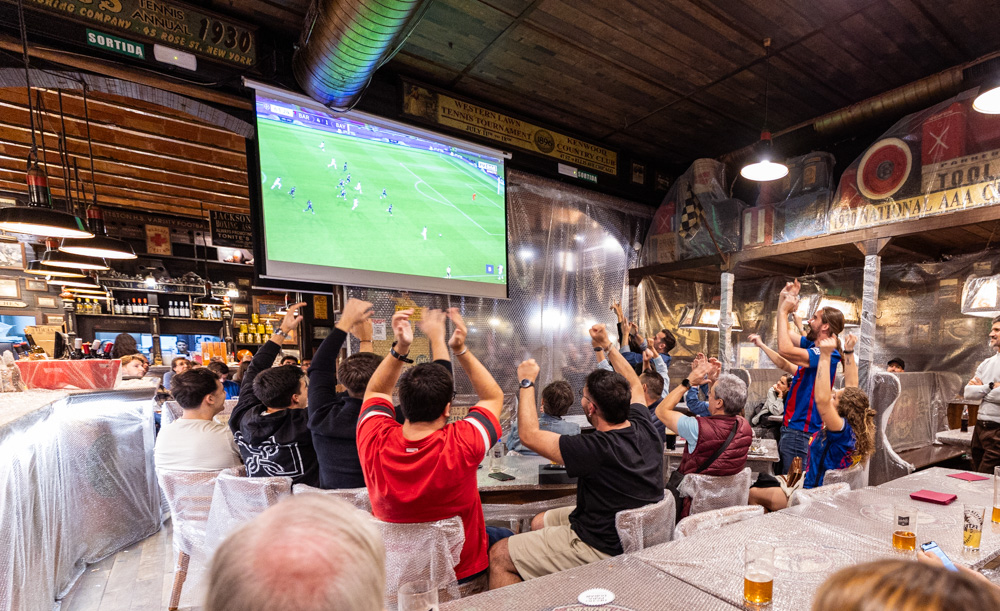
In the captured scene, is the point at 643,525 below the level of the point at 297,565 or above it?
below

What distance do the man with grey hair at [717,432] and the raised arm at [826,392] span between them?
40cm

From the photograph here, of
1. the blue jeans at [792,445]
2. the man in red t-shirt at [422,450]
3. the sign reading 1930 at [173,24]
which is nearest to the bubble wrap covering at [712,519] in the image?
the man in red t-shirt at [422,450]

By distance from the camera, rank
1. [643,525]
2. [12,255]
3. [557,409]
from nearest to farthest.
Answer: [643,525], [557,409], [12,255]

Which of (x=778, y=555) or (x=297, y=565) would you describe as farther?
(x=778, y=555)

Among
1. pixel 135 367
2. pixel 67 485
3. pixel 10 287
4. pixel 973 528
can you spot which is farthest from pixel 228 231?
pixel 973 528

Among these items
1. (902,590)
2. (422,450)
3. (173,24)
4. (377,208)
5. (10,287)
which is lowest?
(422,450)

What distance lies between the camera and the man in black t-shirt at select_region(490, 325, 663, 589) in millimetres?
1966

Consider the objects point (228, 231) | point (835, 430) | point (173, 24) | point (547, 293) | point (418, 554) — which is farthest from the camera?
point (228, 231)

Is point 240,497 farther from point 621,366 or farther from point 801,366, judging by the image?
point 801,366

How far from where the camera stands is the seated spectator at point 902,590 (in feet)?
1.89

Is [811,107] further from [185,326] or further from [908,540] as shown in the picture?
[185,326]

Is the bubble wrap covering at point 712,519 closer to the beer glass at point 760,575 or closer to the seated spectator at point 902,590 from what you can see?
the beer glass at point 760,575

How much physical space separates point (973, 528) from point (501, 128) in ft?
15.6

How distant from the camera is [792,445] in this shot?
372 centimetres
